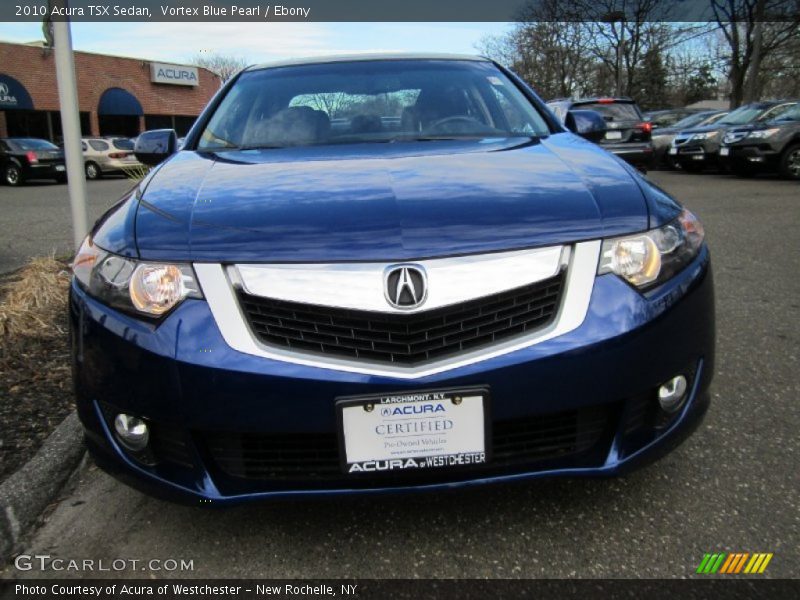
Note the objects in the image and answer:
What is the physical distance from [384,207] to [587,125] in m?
1.95

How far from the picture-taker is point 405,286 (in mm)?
1740

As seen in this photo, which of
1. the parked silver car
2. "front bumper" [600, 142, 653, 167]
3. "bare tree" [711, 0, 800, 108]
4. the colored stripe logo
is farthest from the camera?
"bare tree" [711, 0, 800, 108]

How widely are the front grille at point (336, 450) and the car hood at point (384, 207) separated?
1.50 ft

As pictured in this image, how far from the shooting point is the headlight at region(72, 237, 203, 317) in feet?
5.93

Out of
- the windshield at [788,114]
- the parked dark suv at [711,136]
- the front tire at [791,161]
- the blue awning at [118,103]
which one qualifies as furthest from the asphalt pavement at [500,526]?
the blue awning at [118,103]

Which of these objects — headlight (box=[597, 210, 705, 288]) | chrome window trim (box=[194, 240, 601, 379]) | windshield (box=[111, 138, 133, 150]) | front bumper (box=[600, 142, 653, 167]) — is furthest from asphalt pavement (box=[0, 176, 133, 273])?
front bumper (box=[600, 142, 653, 167])

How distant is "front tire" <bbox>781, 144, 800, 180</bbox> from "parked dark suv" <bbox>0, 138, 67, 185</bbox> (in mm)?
17423

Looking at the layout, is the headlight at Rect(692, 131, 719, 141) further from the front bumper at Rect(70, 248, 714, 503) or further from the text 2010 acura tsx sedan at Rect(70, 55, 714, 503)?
the front bumper at Rect(70, 248, 714, 503)

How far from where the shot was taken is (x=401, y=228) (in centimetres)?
181

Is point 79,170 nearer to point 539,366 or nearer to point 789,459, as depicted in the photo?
point 539,366

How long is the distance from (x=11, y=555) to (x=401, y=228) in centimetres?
151

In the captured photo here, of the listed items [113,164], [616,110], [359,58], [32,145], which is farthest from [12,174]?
[359,58]

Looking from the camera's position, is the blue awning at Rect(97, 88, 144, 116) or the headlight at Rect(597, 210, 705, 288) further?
the blue awning at Rect(97, 88, 144, 116)

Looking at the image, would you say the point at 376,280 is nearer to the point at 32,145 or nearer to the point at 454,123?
the point at 454,123
